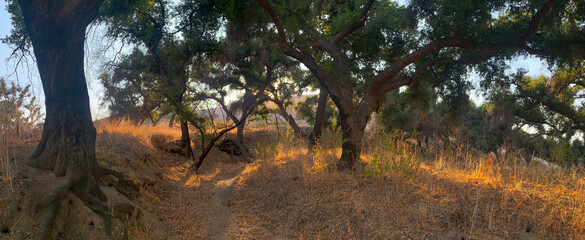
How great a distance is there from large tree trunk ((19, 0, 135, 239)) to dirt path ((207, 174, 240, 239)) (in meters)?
2.05

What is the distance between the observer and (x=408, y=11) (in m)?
10.2

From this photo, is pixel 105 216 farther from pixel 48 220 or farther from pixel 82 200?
pixel 48 220

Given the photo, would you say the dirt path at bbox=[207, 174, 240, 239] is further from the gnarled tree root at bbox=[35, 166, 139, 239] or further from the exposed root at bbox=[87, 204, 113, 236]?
the exposed root at bbox=[87, 204, 113, 236]

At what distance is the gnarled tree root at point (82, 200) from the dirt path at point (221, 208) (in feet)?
5.33

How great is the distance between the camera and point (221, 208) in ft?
26.0

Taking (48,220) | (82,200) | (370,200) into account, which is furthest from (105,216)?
(370,200)

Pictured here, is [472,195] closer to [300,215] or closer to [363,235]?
[363,235]

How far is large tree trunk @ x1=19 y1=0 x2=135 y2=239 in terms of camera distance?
5523 millimetres

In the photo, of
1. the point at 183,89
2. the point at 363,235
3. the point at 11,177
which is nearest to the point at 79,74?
the point at 11,177

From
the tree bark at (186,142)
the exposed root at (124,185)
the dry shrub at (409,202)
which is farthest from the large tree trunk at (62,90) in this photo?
the tree bark at (186,142)

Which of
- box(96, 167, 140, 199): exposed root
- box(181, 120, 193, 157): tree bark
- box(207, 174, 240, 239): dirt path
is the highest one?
box(181, 120, 193, 157): tree bark

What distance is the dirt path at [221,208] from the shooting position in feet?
21.9

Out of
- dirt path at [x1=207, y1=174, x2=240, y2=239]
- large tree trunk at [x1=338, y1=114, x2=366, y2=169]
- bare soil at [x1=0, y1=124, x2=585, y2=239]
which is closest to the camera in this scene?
bare soil at [x1=0, y1=124, x2=585, y2=239]

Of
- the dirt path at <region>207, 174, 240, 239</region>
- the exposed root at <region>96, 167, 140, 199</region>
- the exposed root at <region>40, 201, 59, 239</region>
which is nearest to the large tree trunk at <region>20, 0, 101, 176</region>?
the exposed root at <region>96, 167, 140, 199</region>
